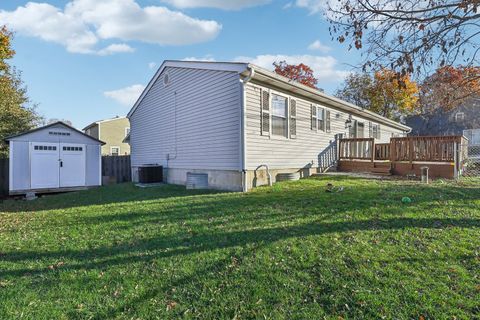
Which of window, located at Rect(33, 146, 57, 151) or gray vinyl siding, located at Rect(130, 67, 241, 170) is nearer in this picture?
gray vinyl siding, located at Rect(130, 67, 241, 170)

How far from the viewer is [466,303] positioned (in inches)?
107

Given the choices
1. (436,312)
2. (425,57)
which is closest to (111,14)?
(425,57)

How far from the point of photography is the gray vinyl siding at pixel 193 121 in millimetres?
9102

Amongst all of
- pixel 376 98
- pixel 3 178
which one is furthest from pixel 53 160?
pixel 376 98

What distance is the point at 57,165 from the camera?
12758mm

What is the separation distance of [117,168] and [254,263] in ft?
46.2

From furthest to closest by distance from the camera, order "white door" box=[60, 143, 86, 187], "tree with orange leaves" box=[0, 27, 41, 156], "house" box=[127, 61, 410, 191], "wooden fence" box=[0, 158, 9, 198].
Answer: "tree with orange leaves" box=[0, 27, 41, 156]
"white door" box=[60, 143, 86, 187]
"wooden fence" box=[0, 158, 9, 198]
"house" box=[127, 61, 410, 191]

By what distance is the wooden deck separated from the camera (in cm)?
1029

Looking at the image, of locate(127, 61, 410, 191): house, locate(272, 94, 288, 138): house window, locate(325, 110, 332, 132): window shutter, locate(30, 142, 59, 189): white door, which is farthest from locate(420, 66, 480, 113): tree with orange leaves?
locate(30, 142, 59, 189): white door

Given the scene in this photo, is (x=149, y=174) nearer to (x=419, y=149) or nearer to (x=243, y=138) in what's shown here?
(x=243, y=138)

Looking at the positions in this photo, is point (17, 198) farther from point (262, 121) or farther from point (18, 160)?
point (262, 121)

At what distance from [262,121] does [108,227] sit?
568 cm

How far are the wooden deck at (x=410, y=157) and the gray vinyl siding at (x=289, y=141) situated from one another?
1421mm

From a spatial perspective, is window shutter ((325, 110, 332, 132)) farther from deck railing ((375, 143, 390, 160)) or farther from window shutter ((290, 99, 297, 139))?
window shutter ((290, 99, 297, 139))
